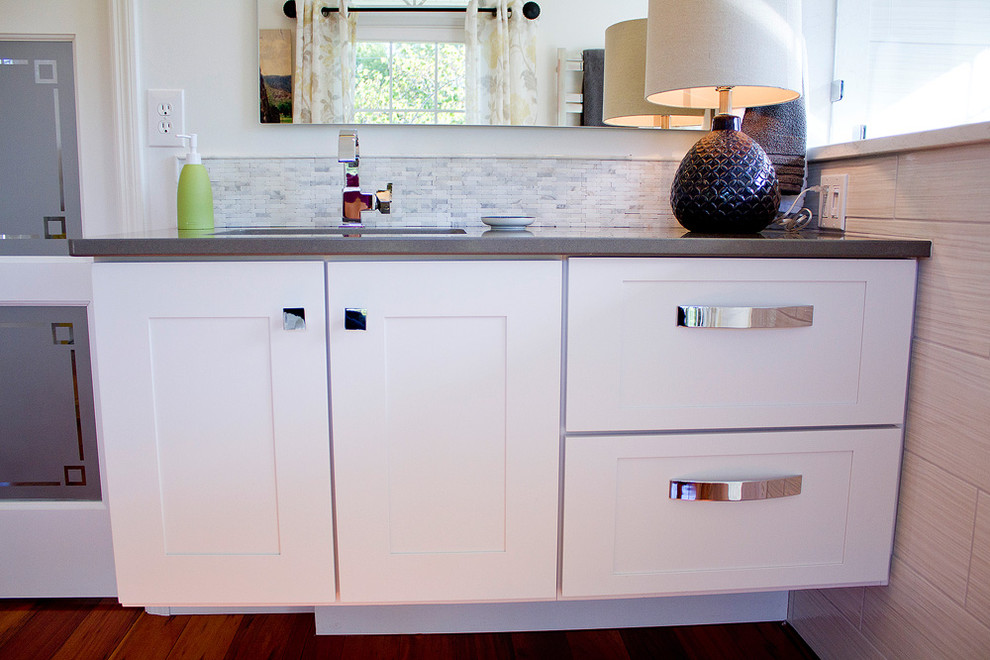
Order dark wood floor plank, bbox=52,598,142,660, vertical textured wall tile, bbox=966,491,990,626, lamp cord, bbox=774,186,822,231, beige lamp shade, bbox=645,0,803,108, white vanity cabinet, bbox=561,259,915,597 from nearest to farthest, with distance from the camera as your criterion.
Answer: vertical textured wall tile, bbox=966,491,990,626 → white vanity cabinet, bbox=561,259,915,597 → beige lamp shade, bbox=645,0,803,108 → dark wood floor plank, bbox=52,598,142,660 → lamp cord, bbox=774,186,822,231

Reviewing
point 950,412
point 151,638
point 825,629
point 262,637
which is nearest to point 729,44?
point 950,412

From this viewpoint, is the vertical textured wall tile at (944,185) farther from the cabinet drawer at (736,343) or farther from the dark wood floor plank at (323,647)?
the dark wood floor plank at (323,647)

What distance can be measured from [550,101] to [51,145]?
116cm

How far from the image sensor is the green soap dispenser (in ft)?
4.90

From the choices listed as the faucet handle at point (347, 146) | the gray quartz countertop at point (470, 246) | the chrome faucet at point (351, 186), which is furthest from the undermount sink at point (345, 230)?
the gray quartz countertop at point (470, 246)

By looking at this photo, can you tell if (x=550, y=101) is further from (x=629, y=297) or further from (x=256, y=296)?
(x=256, y=296)

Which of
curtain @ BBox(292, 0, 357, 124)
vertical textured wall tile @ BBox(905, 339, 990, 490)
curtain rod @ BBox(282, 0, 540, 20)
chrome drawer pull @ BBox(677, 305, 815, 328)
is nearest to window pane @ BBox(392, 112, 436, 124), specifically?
curtain @ BBox(292, 0, 357, 124)

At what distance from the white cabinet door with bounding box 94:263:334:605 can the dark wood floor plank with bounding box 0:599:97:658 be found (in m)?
0.40

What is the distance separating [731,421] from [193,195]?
117 cm

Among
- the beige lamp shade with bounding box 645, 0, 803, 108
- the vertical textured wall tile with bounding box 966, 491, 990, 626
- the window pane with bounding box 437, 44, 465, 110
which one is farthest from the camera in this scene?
the window pane with bounding box 437, 44, 465, 110

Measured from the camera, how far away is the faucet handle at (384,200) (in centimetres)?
165

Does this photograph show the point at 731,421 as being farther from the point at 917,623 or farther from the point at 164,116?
the point at 164,116

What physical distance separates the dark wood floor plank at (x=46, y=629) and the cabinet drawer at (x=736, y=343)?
117 cm

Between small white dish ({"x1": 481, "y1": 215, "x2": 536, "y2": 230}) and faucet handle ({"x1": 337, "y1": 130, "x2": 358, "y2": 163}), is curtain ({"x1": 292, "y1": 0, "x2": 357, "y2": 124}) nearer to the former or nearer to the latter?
faucet handle ({"x1": 337, "y1": 130, "x2": 358, "y2": 163})
